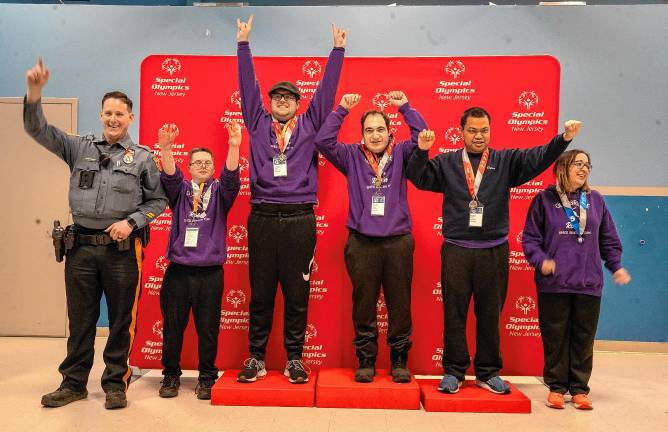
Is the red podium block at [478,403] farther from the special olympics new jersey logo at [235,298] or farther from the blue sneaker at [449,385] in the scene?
the special olympics new jersey logo at [235,298]

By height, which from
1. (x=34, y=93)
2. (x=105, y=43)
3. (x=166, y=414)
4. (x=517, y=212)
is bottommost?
(x=166, y=414)

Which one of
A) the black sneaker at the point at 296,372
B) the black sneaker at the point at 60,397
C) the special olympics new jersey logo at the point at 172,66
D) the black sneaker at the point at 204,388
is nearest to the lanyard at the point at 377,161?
the black sneaker at the point at 296,372

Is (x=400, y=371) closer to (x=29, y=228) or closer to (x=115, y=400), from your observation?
(x=115, y=400)

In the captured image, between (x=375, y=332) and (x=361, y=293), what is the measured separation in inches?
10.9

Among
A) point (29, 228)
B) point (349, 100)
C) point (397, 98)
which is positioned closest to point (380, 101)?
point (397, 98)

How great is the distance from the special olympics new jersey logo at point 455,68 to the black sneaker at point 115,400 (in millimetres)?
3028

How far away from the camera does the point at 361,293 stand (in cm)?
321

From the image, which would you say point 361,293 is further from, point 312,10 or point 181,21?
point 181,21

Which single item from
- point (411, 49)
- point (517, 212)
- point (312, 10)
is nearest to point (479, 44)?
point (411, 49)

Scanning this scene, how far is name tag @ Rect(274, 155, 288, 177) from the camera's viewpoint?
3.25 m

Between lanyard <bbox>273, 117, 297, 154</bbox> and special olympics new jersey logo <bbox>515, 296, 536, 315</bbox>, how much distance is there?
197 centimetres

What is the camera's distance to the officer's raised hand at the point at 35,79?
2752 millimetres

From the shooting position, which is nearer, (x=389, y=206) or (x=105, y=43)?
(x=389, y=206)

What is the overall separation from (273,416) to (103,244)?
1.39m
